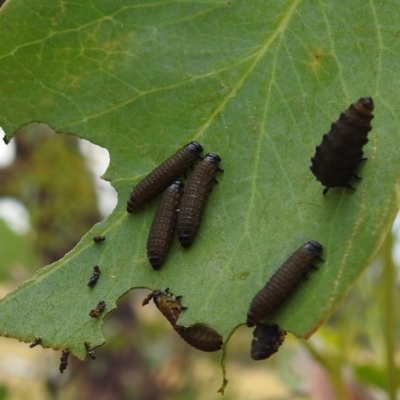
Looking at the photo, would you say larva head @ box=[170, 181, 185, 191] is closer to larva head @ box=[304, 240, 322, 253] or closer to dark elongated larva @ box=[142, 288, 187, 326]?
dark elongated larva @ box=[142, 288, 187, 326]

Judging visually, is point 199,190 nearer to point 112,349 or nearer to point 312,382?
point 312,382

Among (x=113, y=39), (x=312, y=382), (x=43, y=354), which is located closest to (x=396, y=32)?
(x=113, y=39)

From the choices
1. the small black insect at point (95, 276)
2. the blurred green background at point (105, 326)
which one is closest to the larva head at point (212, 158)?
the small black insect at point (95, 276)

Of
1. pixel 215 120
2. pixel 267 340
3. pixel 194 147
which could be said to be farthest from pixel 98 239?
pixel 267 340

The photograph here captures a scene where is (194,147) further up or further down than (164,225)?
further up

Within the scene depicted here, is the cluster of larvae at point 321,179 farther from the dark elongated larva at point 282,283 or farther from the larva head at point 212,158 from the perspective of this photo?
the larva head at point 212,158

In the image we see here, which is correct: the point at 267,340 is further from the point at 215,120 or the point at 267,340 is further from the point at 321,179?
the point at 215,120

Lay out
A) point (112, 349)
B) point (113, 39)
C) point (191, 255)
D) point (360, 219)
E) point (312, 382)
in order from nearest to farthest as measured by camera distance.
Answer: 1. point (360, 219)
2. point (191, 255)
3. point (113, 39)
4. point (312, 382)
5. point (112, 349)

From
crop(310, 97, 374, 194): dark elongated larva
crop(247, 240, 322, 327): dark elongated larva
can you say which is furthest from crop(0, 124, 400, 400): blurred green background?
crop(310, 97, 374, 194): dark elongated larva
